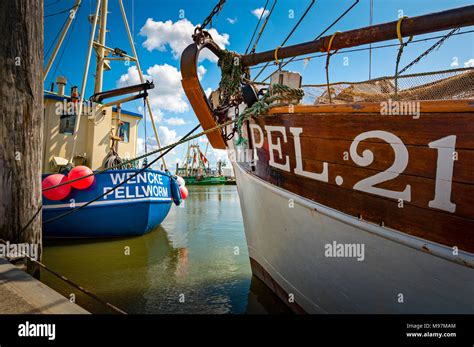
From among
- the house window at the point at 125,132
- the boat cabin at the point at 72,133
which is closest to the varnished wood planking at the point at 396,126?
the boat cabin at the point at 72,133

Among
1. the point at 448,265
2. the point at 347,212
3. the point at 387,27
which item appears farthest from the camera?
the point at 387,27

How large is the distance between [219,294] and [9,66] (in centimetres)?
379

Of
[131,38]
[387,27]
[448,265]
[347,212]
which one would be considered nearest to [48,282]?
[347,212]

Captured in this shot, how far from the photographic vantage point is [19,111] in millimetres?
3270

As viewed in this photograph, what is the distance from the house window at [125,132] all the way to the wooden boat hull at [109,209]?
4038 mm

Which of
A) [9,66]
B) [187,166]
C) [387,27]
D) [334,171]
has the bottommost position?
[187,166]

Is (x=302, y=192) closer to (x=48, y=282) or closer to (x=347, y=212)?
(x=347, y=212)

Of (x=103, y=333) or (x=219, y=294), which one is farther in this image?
(x=219, y=294)

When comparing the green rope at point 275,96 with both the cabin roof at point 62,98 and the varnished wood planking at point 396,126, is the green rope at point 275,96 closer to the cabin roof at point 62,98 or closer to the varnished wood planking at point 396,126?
the varnished wood planking at point 396,126

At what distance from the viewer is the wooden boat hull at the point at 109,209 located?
23.5 feet

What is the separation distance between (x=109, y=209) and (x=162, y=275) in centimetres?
309

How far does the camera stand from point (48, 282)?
175 inches

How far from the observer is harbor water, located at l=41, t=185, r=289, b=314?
3789 mm

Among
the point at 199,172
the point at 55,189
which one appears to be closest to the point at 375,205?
the point at 55,189
